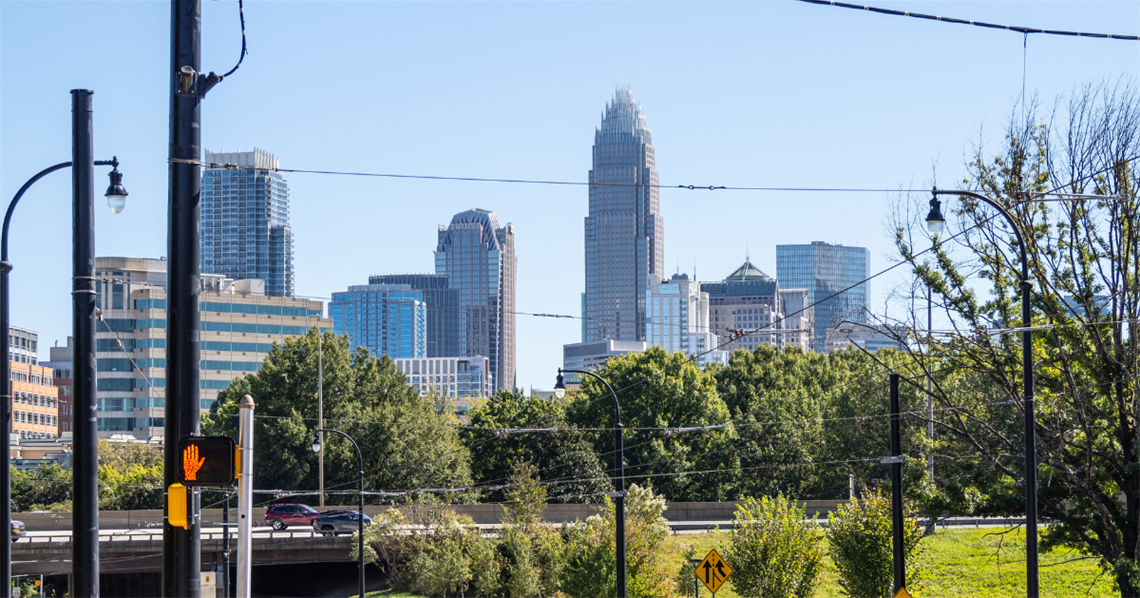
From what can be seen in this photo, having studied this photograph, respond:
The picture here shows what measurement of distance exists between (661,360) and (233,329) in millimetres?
86351

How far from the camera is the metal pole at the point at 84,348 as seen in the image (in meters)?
13.1

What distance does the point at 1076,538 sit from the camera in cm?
2934

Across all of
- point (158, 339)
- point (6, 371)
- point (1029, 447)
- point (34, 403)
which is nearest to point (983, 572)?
point (1029, 447)

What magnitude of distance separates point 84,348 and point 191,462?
12.3 ft

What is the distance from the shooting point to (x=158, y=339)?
155 meters

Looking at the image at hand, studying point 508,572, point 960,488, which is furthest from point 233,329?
point 960,488

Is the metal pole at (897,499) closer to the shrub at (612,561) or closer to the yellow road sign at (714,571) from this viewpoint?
the yellow road sign at (714,571)

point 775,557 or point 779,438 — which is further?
point 779,438

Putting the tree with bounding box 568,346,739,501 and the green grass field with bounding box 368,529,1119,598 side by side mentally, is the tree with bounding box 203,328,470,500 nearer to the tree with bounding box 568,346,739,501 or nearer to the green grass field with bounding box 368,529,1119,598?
the tree with bounding box 568,346,739,501

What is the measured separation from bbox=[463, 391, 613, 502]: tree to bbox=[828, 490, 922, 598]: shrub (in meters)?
33.8

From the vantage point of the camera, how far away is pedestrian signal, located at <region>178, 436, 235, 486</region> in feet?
33.6

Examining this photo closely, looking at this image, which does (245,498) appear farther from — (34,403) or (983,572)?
(34,403)

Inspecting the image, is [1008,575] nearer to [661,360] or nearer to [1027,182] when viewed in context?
[1027,182]

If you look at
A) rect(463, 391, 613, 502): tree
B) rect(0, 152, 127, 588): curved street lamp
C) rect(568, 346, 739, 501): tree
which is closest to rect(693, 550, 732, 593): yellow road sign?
rect(0, 152, 127, 588): curved street lamp
